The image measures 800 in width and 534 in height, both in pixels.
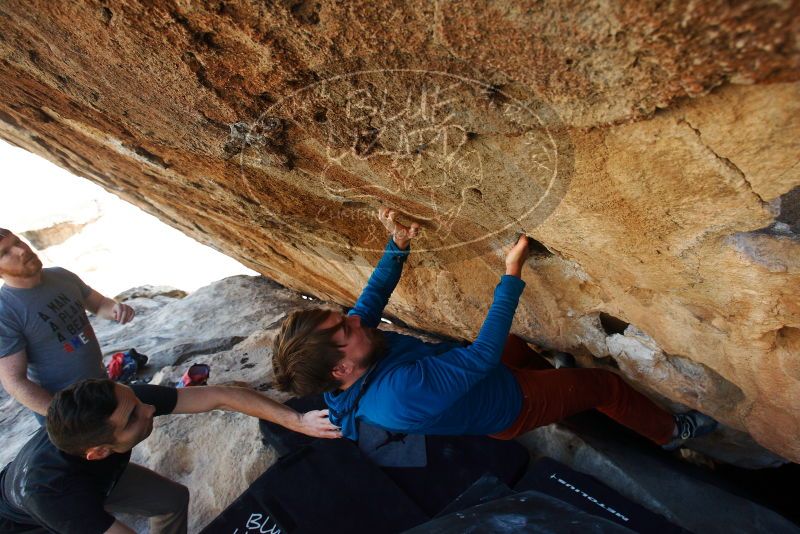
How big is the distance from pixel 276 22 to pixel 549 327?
2022mm

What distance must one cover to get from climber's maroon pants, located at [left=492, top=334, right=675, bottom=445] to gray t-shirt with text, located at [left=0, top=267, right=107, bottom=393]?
219 cm

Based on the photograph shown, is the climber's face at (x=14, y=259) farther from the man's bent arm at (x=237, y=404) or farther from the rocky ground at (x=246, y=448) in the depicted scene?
the rocky ground at (x=246, y=448)

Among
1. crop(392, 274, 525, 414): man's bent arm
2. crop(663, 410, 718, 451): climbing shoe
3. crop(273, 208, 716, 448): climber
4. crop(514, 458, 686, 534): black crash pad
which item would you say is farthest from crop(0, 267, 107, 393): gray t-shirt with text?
crop(663, 410, 718, 451): climbing shoe

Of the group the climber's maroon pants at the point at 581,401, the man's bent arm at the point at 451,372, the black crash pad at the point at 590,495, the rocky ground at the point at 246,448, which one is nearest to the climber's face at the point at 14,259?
the rocky ground at the point at 246,448

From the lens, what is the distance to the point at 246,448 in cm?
258

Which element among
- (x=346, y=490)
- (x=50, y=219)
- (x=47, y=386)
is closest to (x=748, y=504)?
(x=346, y=490)

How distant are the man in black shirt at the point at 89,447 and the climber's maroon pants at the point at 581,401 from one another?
85 centimetres

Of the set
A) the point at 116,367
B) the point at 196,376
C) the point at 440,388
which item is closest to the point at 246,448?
the point at 196,376

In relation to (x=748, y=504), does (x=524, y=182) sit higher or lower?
higher

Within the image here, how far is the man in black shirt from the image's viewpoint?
5.41 feet

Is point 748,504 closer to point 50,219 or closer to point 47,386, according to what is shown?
point 47,386

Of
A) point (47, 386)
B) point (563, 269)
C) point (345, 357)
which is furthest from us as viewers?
point (47, 386)

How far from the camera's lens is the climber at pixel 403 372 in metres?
1.55

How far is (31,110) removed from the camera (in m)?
2.52
